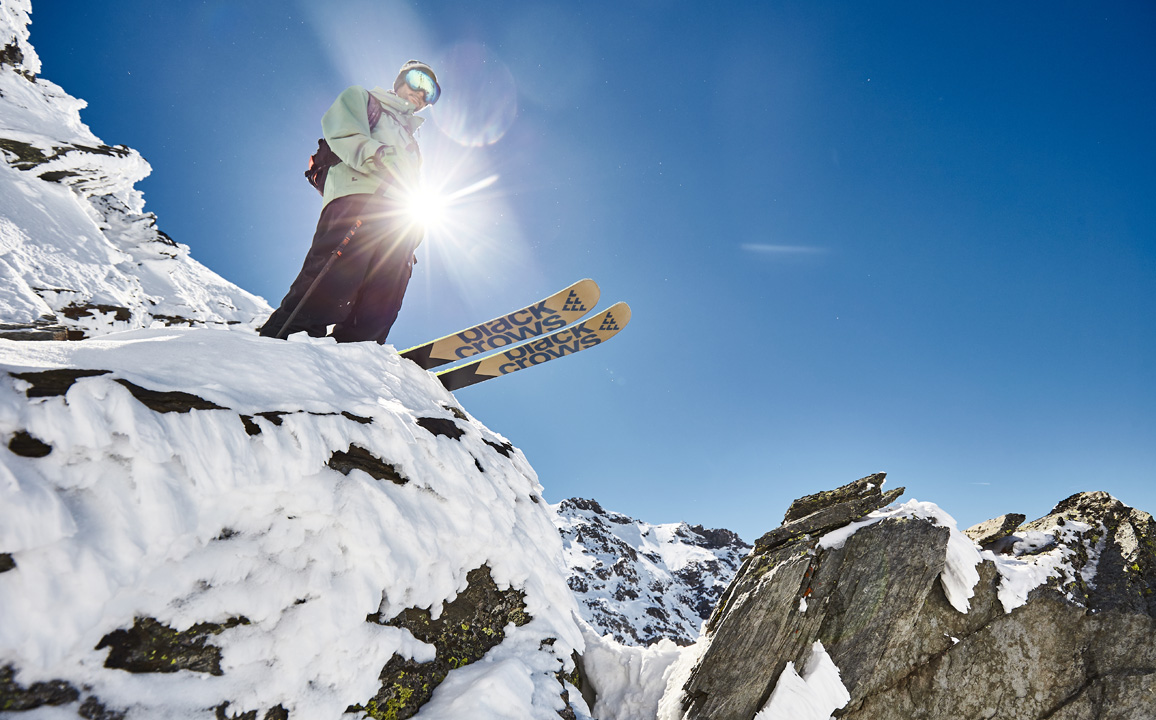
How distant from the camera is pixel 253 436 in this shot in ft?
8.59

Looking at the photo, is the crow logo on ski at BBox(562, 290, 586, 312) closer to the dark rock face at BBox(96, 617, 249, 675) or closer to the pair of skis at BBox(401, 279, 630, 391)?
the pair of skis at BBox(401, 279, 630, 391)

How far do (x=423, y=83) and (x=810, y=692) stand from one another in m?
9.07

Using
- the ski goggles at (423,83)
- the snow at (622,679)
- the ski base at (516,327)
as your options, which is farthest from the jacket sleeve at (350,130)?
the snow at (622,679)

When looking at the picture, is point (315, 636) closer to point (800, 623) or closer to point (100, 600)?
point (100, 600)

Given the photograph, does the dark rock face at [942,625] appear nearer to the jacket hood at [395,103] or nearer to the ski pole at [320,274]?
the ski pole at [320,274]

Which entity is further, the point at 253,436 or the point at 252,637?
the point at 253,436

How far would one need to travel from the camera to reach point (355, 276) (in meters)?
5.23

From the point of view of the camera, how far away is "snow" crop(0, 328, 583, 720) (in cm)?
178

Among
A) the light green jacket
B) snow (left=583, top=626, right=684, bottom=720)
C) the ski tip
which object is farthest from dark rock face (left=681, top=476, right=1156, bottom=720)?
the light green jacket

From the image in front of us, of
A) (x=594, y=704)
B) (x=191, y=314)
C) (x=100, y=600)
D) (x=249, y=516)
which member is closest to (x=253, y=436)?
(x=249, y=516)

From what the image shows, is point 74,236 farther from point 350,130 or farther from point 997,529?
point 997,529

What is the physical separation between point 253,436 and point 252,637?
1110 millimetres

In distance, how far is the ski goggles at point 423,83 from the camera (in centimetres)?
572

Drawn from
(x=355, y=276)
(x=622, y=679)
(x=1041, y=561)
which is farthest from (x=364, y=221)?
(x=1041, y=561)
